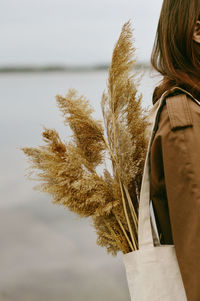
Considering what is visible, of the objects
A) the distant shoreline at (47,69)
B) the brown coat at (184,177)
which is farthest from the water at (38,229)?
the brown coat at (184,177)

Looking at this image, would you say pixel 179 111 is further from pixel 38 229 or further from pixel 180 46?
pixel 38 229

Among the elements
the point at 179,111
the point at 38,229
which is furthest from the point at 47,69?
the point at 179,111

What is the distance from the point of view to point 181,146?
87 centimetres

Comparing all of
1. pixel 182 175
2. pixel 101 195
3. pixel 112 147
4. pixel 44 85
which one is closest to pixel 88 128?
pixel 112 147

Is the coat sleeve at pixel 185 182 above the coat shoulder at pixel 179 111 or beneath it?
beneath

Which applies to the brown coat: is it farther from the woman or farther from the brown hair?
the brown hair

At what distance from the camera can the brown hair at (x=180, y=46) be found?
1025 millimetres

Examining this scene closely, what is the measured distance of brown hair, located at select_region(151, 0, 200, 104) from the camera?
1.03 metres

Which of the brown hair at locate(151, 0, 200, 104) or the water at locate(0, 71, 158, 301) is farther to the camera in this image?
the water at locate(0, 71, 158, 301)

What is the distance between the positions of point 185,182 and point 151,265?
250 millimetres

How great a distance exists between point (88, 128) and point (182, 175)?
35 cm

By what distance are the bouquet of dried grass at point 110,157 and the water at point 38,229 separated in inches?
68.8

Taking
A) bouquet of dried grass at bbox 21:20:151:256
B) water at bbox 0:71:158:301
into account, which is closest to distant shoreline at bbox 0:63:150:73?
water at bbox 0:71:158:301

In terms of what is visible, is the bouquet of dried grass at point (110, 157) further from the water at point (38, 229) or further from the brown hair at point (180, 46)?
the water at point (38, 229)
